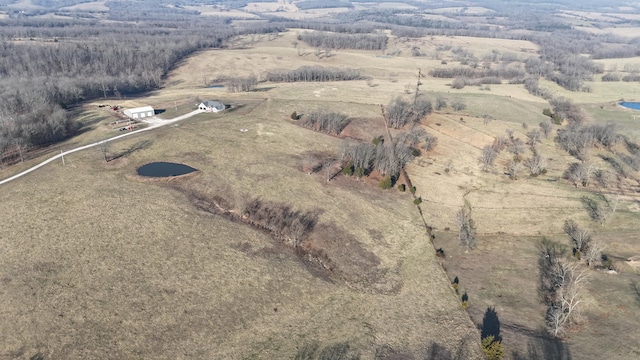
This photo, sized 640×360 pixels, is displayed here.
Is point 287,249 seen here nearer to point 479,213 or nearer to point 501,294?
point 501,294

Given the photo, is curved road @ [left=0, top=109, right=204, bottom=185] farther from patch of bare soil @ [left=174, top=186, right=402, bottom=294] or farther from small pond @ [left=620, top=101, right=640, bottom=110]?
small pond @ [left=620, top=101, right=640, bottom=110]

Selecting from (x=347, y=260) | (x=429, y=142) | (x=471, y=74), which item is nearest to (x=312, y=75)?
(x=471, y=74)

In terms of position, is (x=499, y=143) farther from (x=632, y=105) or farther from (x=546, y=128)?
(x=632, y=105)

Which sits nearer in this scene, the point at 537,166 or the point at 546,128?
the point at 537,166

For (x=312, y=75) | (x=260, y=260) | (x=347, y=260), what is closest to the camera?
(x=260, y=260)

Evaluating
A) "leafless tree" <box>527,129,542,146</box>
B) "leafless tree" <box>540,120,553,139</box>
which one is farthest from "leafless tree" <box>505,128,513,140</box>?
"leafless tree" <box>540,120,553,139</box>

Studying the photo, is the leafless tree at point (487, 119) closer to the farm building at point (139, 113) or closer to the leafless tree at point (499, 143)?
the leafless tree at point (499, 143)

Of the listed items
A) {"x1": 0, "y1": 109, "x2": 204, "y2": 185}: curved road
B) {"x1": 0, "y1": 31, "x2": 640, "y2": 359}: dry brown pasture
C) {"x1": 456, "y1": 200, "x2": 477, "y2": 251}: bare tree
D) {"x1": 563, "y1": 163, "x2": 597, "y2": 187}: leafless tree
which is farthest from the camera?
{"x1": 563, "y1": 163, "x2": 597, "y2": 187}: leafless tree
